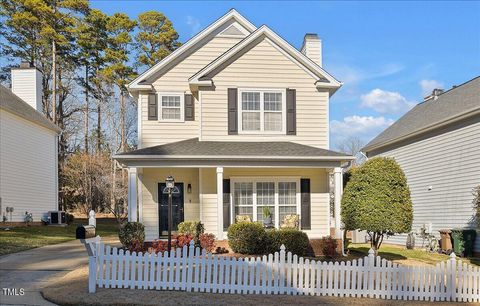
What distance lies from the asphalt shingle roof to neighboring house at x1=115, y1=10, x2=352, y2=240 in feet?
0.22

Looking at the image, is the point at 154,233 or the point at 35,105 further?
the point at 35,105

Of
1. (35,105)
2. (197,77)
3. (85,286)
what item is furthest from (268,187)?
(35,105)

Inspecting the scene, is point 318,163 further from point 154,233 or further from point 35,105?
point 35,105

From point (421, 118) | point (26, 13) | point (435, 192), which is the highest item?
point (26, 13)

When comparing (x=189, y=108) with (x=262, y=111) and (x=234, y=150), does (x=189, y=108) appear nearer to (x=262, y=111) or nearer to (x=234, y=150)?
(x=262, y=111)

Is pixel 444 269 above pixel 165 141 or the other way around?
the other way around

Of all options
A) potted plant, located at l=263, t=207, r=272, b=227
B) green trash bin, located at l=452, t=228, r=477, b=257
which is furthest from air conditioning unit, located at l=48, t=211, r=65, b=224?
green trash bin, located at l=452, t=228, r=477, b=257

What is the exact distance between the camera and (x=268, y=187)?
15789 mm

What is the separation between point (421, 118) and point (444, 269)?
14.2 m

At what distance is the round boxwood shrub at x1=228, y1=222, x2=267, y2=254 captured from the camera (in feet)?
44.3

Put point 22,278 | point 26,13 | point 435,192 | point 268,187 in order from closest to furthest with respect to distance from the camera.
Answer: point 22,278 < point 268,187 < point 435,192 < point 26,13

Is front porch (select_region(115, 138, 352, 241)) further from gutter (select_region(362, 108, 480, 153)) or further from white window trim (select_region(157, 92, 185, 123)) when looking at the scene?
gutter (select_region(362, 108, 480, 153))

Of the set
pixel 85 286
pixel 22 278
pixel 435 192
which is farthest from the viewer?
pixel 435 192

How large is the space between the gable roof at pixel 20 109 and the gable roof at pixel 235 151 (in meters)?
11.2
